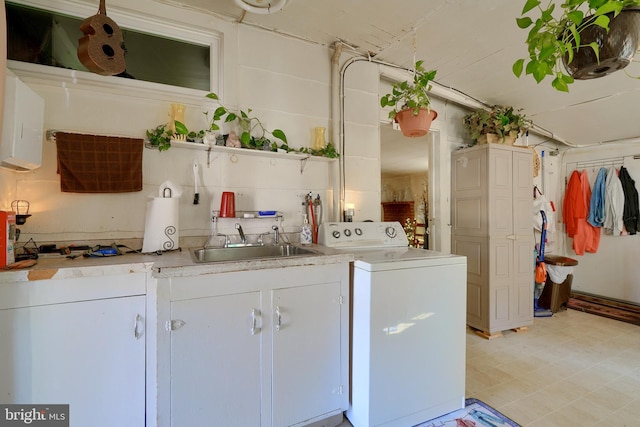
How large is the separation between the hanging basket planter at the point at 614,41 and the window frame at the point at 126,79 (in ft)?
6.27

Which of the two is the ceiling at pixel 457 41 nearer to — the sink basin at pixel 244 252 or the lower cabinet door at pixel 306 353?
the sink basin at pixel 244 252

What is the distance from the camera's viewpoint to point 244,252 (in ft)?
6.30

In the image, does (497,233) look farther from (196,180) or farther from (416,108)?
(196,180)

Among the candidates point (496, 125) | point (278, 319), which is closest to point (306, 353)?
point (278, 319)

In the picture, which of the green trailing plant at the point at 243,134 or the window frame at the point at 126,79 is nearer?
the window frame at the point at 126,79

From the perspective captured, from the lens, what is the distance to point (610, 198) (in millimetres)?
3707

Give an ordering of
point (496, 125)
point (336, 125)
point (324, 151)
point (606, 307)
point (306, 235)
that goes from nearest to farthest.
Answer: point (306, 235) < point (324, 151) < point (336, 125) < point (496, 125) < point (606, 307)

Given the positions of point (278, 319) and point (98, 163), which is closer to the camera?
point (278, 319)

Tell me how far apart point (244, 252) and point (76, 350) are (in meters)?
0.95

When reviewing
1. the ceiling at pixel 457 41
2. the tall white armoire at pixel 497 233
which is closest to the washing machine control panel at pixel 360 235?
the tall white armoire at pixel 497 233

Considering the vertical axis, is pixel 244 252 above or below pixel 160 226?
below

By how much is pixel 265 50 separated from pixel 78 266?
5.93ft

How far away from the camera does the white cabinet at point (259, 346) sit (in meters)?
1.26

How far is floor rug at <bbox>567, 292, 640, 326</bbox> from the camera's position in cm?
328
